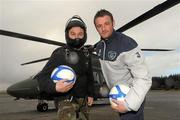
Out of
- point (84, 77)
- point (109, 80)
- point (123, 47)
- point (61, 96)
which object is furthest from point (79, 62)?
point (123, 47)

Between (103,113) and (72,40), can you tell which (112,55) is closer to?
(72,40)

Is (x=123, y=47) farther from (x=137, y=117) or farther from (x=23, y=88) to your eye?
(x=23, y=88)

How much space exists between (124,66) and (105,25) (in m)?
0.47

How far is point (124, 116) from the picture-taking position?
3.36 m

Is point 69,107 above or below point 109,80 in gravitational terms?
below

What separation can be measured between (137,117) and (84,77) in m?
1.19

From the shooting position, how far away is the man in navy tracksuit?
3.10m

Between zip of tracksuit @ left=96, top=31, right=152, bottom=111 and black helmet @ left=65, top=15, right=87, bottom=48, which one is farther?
black helmet @ left=65, top=15, right=87, bottom=48

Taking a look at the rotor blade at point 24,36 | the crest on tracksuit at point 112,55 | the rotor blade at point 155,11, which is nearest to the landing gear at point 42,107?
the rotor blade at point 24,36

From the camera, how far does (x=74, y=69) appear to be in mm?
4188

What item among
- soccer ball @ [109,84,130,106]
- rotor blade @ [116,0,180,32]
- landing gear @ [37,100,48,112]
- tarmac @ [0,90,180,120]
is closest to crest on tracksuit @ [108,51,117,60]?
soccer ball @ [109,84,130,106]

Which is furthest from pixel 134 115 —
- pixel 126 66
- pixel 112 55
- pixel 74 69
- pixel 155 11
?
pixel 155 11

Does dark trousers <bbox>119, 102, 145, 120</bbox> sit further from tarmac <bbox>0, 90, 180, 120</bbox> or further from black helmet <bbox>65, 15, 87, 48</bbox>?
tarmac <bbox>0, 90, 180, 120</bbox>

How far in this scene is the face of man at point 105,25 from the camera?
341cm
